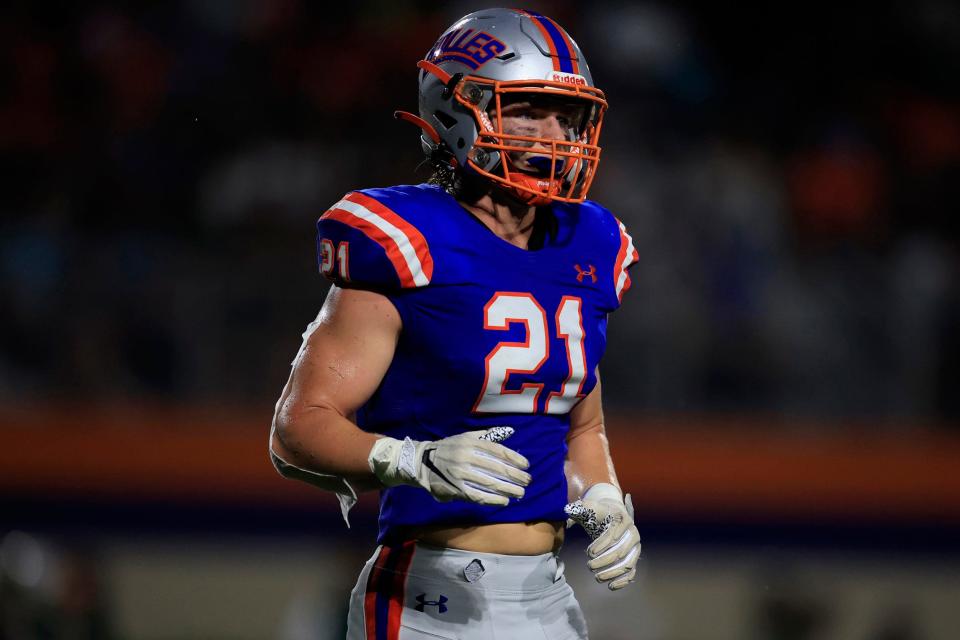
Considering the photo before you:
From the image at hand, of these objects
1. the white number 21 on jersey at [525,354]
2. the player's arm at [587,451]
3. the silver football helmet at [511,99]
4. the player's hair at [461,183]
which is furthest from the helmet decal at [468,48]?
the player's arm at [587,451]

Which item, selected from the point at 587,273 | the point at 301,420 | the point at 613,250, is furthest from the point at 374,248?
the point at 613,250

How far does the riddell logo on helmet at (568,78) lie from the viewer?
7.29ft

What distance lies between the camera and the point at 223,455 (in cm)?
502

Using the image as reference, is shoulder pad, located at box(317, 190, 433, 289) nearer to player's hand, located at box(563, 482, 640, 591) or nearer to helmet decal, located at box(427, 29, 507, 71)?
helmet decal, located at box(427, 29, 507, 71)

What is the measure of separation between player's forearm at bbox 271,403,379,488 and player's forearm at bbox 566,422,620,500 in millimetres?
460

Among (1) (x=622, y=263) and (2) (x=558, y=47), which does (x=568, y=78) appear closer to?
(2) (x=558, y=47)

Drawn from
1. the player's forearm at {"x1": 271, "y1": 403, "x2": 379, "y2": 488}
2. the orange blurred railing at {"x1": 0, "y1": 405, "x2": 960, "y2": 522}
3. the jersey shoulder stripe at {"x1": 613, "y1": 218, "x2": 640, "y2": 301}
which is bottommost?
the orange blurred railing at {"x1": 0, "y1": 405, "x2": 960, "y2": 522}

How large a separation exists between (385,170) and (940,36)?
10.9 feet

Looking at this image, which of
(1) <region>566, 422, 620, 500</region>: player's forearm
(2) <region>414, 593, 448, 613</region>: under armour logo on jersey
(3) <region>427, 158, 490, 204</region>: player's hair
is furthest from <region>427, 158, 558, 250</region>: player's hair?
(2) <region>414, 593, 448, 613</region>: under armour logo on jersey

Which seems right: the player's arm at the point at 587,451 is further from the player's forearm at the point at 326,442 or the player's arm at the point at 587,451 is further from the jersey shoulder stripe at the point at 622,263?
the player's forearm at the point at 326,442

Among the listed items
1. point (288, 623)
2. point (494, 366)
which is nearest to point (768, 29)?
point (288, 623)

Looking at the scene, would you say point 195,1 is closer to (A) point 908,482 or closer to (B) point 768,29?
(B) point 768,29

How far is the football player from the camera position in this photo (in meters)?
2.09

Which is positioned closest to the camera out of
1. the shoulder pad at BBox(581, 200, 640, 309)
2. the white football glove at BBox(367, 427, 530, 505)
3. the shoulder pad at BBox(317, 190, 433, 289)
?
the white football glove at BBox(367, 427, 530, 505)
